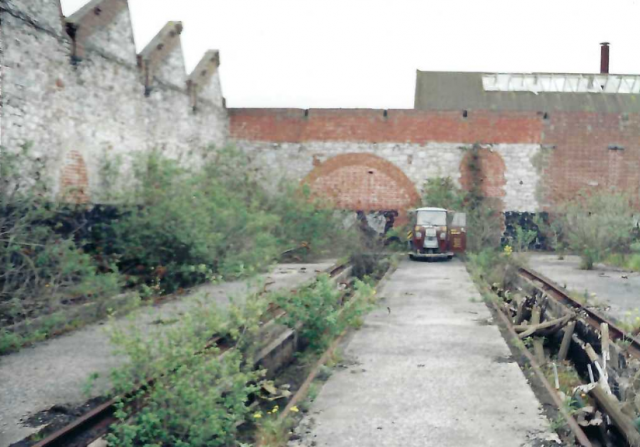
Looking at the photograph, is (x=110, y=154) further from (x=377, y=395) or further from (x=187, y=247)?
(x=377, y=395)

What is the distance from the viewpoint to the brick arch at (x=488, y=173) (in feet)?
79.6

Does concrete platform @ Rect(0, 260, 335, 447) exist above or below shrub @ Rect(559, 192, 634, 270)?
below

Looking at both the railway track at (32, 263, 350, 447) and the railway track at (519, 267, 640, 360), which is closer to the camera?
the railway track at (32, 263, 350, 447)

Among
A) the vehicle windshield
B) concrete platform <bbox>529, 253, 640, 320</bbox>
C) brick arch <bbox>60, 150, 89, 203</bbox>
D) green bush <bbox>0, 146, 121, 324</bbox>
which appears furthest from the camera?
the vehicle windshield

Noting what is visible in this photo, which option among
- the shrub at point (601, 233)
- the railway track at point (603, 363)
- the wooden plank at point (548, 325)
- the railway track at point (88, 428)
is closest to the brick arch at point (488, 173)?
the shrub at point (601, 233)

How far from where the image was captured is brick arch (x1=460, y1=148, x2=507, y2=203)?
79.6 feet

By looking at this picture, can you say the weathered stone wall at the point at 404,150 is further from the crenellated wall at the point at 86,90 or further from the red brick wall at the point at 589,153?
the crenellated wall at the point at 86,90

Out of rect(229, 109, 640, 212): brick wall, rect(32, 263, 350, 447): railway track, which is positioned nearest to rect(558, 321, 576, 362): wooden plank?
rect(32, 263, 350, 447): railway track

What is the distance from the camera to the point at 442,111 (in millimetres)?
24484

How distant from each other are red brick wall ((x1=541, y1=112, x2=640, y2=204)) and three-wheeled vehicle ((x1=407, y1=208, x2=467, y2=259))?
15.6 ft

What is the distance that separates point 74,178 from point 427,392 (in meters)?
9.92

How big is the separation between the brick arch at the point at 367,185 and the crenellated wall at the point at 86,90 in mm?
6217

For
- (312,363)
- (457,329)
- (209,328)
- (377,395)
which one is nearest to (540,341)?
(457,329)

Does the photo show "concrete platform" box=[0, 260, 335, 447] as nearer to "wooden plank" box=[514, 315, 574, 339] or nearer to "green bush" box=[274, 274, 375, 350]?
"green bush" box=[274, 274, 375, 350]
